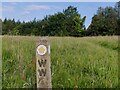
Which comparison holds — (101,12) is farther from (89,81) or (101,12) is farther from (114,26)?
(89,81)

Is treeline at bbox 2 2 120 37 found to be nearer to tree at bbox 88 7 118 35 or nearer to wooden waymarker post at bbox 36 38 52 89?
tree at bbox 88 7 118 35

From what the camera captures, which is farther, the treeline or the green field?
the treeline

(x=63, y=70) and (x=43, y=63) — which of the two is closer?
(x=43, y=63)

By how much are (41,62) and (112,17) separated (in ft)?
146

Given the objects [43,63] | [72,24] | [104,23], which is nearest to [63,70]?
[43,63]

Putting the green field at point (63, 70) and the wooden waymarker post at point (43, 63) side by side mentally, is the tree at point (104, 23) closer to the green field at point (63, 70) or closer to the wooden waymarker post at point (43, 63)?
the green field at point (63, 70)

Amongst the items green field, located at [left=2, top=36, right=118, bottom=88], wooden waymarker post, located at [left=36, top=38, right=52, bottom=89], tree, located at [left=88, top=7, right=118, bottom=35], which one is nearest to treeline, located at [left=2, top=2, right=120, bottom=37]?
tree, located at [left=88, top=7, right=118, bottom=35]

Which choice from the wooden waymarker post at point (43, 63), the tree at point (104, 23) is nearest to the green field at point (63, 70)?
the wooden waymarker post at point (43, 63)

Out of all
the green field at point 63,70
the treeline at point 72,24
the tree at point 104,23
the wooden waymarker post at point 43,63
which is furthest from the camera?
the treeline at point 72,24

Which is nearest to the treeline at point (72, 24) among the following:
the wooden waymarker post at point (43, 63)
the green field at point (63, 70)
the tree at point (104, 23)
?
the tree at point (104, 23)

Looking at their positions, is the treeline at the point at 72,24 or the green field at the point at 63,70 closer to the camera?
the green field at the point at 63,70

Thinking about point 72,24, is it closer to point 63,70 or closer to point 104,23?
point 104,23

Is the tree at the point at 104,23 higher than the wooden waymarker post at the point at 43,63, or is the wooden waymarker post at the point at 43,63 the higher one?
the tree at the point at 104,23

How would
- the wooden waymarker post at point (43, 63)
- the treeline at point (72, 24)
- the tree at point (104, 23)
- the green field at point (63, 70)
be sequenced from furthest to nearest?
the treeline at point (72, 24), the tree at point (104, 23), the green field at point (63, 70), the wooden waymarker post at point (43, 63)
